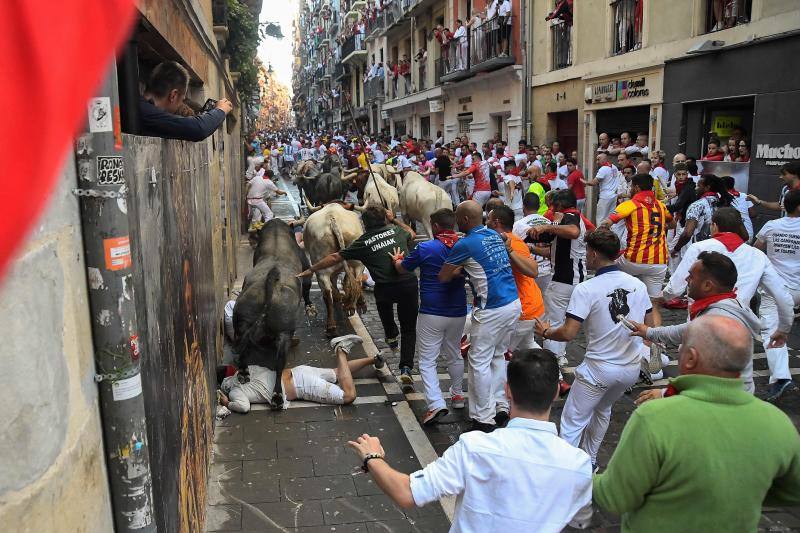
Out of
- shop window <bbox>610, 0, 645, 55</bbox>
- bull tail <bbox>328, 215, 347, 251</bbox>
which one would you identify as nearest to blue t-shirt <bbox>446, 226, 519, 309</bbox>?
bull tail <bbox>328, 215, 347, 251</bbox>

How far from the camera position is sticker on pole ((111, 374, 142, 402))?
208cm

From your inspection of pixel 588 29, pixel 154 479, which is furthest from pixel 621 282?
pixel 588 29

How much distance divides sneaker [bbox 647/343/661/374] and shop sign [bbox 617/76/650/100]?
37.4 ft

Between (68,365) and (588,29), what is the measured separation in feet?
65.1

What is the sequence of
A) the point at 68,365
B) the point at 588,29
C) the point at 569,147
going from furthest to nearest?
the point at 569,147 → the point at 588,29 → the point at 68,365

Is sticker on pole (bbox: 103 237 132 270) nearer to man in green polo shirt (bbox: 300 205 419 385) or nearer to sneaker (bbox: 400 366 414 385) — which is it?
man in green polo shirt (bbox: 300 205 419 385)

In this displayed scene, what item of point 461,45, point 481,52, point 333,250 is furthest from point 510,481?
point 461,45

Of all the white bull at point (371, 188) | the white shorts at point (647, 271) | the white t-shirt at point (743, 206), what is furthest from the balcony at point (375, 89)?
the white shorts at point (647, 271)

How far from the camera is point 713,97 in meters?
A: 14.3

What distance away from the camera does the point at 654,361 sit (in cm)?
671

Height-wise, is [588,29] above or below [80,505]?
above

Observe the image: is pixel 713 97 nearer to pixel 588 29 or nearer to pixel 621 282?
pixel 588 29

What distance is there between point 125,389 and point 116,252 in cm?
41

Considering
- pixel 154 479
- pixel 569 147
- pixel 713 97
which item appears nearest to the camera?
pixel 154 479
